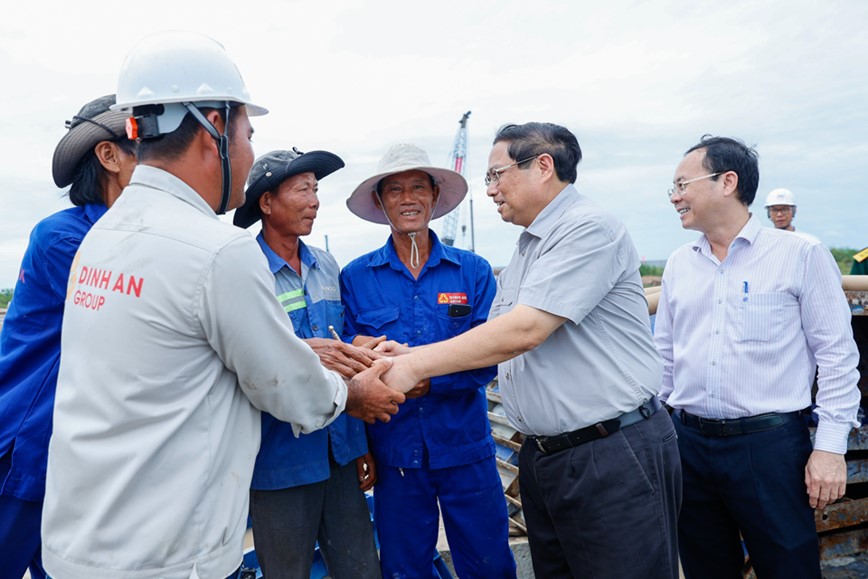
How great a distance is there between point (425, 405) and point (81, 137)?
2.10 meters

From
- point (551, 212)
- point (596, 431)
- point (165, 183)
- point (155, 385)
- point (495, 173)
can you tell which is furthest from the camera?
point (495, 173)

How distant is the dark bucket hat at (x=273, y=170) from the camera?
11.0 feet

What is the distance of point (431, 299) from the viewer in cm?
358

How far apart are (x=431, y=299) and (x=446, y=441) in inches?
31.0

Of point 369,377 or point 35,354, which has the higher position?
point 35,354

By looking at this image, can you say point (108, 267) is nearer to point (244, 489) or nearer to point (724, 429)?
point (244, 489)

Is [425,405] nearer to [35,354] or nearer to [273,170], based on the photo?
[273,170]

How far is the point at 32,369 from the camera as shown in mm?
2576

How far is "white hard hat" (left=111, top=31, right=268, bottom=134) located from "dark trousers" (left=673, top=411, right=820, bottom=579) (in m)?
2.80

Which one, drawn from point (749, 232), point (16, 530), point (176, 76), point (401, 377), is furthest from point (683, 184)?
point (16, 530)

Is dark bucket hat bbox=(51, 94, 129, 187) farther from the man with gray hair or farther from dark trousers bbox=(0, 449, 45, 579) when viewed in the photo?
the man with gray hair

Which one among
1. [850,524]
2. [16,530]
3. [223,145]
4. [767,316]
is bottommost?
[850,524]

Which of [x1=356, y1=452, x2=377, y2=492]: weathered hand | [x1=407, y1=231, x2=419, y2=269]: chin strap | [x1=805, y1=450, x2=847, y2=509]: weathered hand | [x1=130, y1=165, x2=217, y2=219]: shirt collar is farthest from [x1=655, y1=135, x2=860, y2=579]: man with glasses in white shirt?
[x1=130, y1=165, x2=217, y2=219]: shirt collar

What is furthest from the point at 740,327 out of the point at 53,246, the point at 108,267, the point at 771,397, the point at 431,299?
the point at 53,246
